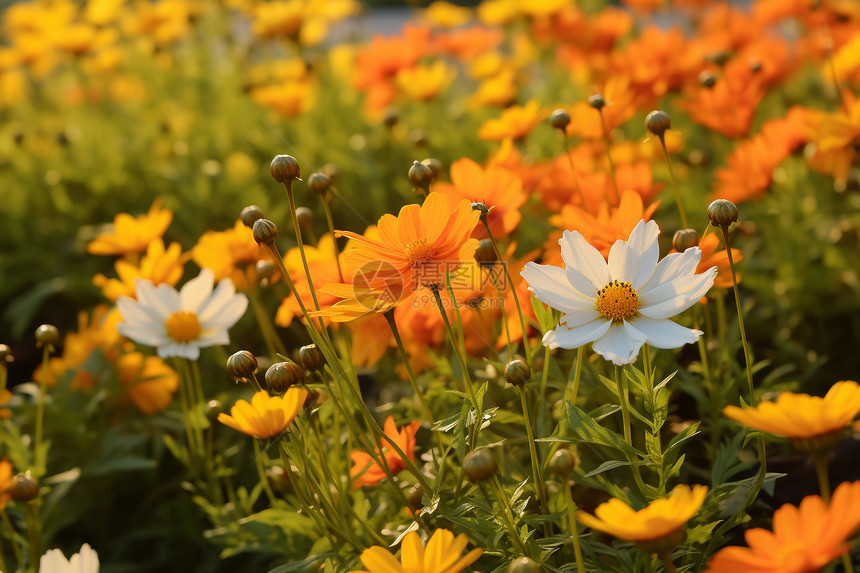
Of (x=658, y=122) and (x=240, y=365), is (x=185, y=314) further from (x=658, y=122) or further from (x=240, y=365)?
(x=658, y=122)

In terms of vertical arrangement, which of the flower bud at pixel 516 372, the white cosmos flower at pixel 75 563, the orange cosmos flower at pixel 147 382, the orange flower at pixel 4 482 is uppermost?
the flower bud at pixel 516 372

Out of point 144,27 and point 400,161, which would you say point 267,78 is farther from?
point 400,161

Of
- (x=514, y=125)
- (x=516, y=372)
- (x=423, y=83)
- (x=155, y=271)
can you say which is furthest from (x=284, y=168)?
Result: (x=423, y=83)

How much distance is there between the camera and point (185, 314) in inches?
42.7

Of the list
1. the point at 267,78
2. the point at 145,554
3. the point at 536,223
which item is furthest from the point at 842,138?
the point at 267,78

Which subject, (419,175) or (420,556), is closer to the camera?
(420,556)

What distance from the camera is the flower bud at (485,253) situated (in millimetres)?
944

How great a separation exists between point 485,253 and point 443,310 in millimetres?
231

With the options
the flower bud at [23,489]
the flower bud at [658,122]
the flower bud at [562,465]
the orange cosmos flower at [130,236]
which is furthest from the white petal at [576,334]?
the orange cosmos flower at [130,236]

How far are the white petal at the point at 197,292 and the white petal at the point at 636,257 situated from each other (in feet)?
1.95

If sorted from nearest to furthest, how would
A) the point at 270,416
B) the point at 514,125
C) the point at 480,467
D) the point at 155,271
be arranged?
the point at 480,467
the point at 270,416
the point at 155,271
the point at 514,125

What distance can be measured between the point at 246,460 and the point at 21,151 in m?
1.40

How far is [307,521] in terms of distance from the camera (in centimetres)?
96

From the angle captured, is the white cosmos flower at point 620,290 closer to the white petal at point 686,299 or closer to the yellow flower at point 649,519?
the white petal at point 686,299
